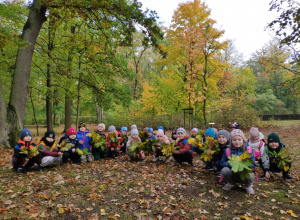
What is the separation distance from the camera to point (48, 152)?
18.2 ft

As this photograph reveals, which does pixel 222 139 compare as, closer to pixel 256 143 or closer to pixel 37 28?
pixel 256 143

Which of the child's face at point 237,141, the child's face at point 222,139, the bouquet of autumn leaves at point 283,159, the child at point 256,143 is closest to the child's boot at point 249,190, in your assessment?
the child's face at point 237,141

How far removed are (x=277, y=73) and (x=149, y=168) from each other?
33.8 metres

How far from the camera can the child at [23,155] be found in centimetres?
517

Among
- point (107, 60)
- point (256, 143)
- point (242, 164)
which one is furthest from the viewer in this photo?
point (107, 60)

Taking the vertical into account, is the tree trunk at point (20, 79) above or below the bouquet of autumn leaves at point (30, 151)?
above

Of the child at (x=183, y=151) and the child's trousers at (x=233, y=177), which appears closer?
the child's trousers at (x=233, y=177)

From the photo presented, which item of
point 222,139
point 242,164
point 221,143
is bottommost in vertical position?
point 242,164

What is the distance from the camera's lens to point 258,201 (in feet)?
12.5

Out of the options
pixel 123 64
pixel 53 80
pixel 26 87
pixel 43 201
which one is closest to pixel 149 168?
pixel 43 201

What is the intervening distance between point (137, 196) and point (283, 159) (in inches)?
137

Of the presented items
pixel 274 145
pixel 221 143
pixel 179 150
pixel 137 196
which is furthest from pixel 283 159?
pixel 137 196

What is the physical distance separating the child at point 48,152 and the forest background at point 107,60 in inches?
132

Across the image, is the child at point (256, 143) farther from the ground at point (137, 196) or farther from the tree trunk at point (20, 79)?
the tree trunk at point (20, 79)
